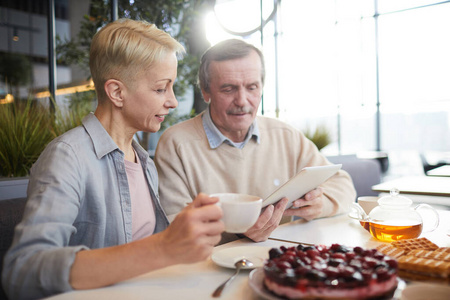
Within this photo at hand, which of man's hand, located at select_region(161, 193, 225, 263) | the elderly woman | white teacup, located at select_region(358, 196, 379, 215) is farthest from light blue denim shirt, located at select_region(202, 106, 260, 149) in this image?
man's hand, located at select_region(161, 193, 225, 263)

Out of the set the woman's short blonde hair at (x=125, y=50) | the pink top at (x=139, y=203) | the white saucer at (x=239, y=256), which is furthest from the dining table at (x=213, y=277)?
the woman's short blonde hair at (x=125, y=50)

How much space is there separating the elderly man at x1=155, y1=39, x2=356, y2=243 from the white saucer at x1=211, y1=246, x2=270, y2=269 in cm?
63

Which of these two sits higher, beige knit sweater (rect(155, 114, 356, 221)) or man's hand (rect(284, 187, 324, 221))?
beige knit sweater (rect(155, 114, 356, 221))

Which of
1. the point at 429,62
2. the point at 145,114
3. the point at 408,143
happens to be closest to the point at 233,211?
the point at 145,114

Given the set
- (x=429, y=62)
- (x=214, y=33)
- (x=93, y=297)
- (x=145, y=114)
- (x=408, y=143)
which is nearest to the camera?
(x=93, y=297)

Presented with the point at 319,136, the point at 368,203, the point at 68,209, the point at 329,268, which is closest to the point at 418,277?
the point at 329,268

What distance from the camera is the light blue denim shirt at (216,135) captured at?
1874 mm

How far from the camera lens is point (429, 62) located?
6652 mm

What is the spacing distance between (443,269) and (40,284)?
843 mm

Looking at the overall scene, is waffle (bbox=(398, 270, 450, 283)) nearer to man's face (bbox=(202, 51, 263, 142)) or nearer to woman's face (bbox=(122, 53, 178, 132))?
woman's face (bbox=(122, 53, 178, 132))

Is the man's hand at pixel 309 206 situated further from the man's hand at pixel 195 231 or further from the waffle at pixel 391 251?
the man's hand at pixel 195 231

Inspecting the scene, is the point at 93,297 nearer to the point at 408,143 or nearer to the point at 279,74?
the point at 279,74

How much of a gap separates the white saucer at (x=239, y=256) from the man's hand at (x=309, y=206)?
42 cm

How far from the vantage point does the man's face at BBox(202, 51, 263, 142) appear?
186cm
